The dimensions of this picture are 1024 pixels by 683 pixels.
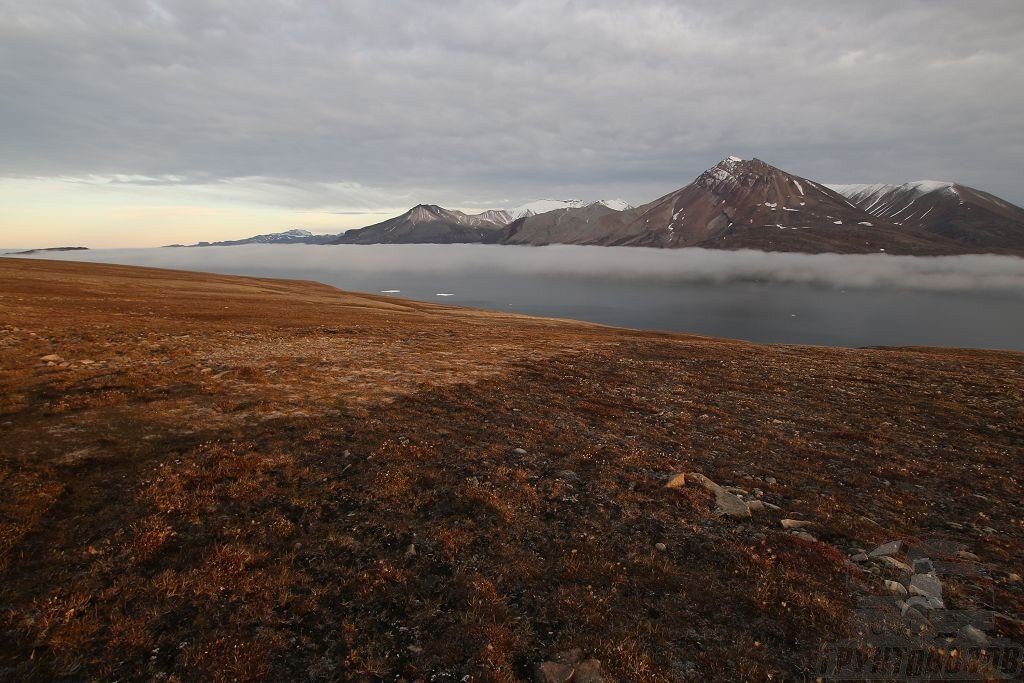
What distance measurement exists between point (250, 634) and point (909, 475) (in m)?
20.9

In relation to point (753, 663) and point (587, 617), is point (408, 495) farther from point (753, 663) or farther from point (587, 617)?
point (753, 663)

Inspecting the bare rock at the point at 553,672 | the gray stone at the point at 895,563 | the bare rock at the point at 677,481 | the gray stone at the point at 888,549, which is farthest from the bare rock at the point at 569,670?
the gray stone at the point at 888,549

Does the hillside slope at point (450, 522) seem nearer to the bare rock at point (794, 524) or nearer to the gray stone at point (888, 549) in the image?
the bare rock at point (794, 524)

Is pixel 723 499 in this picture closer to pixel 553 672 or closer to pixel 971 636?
pixel 971 636

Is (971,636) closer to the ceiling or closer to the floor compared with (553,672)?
closer to the floor

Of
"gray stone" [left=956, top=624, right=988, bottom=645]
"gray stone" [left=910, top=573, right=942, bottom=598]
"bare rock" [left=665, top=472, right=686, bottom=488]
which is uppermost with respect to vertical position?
"bare rock" [left=665, top=472, right=686, bottom=488]

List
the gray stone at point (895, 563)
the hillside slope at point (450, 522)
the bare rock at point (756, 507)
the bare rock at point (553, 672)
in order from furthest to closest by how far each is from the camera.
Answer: the bare rock at point (756, 507) < the gray stone at point (895, 563) < the hillside slope at point (450, 522) < the bare rock at point (553, 672)

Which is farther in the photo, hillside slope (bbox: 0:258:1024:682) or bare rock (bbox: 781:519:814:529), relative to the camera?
bare rock (bbox: 781:519:814:529)

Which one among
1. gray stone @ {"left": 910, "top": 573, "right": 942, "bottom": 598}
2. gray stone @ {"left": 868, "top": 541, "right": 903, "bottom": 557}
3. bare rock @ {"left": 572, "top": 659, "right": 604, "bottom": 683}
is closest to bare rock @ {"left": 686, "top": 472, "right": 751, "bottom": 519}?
gray stone @ {"left": 868, "top": 541, "right": 903, "bottom": 557}

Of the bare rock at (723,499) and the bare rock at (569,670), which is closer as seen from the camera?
the bare rock at (569,670)

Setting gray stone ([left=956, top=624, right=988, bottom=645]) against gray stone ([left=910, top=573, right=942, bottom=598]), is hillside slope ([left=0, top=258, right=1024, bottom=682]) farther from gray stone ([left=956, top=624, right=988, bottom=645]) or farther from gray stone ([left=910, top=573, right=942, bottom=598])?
gray stone ([left=956, top=624, right=988, bottom=645])

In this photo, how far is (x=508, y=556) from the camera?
34.1 ft

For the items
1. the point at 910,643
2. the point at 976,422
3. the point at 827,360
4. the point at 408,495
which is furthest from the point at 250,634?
the point at 827,360

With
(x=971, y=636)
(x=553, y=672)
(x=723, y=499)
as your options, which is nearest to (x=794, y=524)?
(x=723, y=499)
